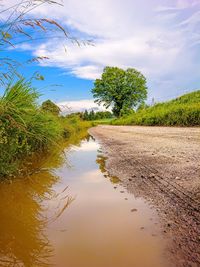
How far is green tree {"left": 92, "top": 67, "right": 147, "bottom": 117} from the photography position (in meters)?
57.9

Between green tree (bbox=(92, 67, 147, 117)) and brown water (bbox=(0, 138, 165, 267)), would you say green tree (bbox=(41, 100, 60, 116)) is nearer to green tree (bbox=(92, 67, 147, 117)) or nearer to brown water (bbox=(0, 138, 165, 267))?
brown water (bbox=(0, 138, 165, 267))

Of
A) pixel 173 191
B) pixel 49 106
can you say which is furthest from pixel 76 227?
pixel 49 106

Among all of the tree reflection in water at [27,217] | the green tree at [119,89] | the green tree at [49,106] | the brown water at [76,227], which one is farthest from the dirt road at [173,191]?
the green tree at [119,89]

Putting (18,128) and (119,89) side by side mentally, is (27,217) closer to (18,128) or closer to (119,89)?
(18,128)

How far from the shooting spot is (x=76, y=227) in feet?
7.37

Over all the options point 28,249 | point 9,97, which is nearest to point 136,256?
point 28,249

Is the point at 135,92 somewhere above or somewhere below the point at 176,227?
above

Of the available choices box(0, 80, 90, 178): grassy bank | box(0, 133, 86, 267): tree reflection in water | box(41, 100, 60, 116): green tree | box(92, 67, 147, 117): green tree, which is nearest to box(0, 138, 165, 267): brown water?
box(0, 133, 86, 267): tree reflection in water

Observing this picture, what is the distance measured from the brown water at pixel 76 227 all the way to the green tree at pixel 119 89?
177 ft

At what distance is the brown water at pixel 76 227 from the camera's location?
178 cm

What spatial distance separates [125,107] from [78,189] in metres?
53.6

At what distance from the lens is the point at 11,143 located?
366cm

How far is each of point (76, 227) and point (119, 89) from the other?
56.6 m

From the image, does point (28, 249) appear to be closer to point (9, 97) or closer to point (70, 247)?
point (70, 247)
